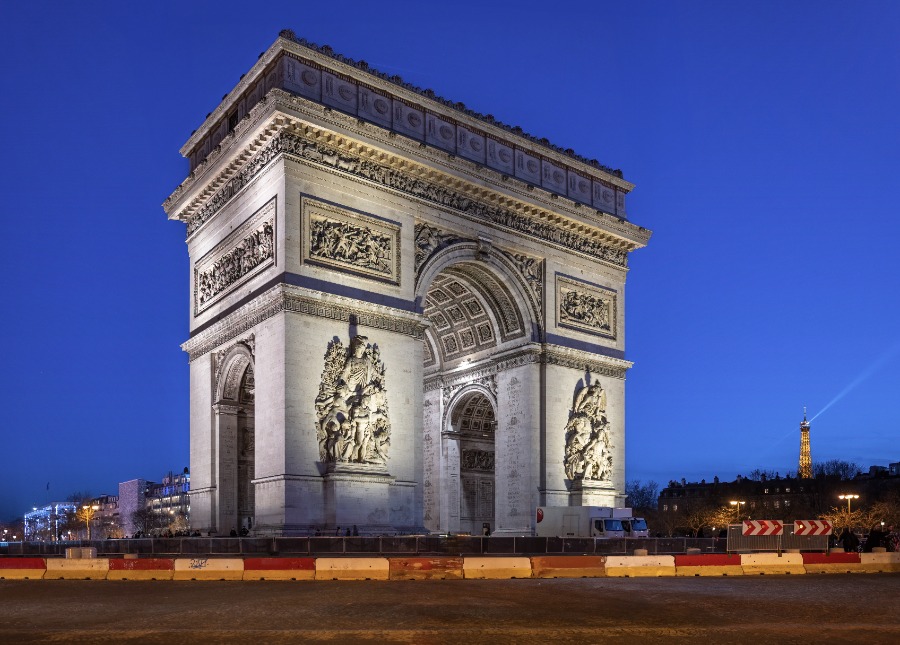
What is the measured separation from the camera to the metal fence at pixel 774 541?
1028 inches

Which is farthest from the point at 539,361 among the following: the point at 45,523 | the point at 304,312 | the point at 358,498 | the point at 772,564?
the point at 45,523

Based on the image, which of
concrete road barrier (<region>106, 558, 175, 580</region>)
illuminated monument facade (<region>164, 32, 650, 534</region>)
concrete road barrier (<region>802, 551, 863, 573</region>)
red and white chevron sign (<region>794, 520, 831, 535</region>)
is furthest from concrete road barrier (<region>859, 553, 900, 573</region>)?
concrete road barrier (<region>106, 558, 175, 580</region>)

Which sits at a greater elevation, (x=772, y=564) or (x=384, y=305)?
(x=384, y=305)

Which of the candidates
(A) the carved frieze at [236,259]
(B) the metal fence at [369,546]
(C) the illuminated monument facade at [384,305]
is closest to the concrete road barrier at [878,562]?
(B) the metal fence at [369,546]

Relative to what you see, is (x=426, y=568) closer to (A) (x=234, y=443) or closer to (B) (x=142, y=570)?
(B) (x=142, y=570)

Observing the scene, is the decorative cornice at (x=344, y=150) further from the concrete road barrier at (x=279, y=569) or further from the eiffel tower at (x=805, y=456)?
the eiffel tower at (x=805, y=456)

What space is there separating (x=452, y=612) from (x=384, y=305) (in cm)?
1737

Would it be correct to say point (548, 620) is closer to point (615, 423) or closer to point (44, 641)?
point (44, 641)

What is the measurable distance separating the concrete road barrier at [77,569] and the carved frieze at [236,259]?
10662 mm

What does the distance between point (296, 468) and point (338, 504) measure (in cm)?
165

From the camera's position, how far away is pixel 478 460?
41.6 m

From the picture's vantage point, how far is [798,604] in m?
15.1

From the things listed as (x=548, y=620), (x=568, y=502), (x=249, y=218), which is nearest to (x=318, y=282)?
(x=249, y=218)

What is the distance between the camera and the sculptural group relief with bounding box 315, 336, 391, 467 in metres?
27.7
